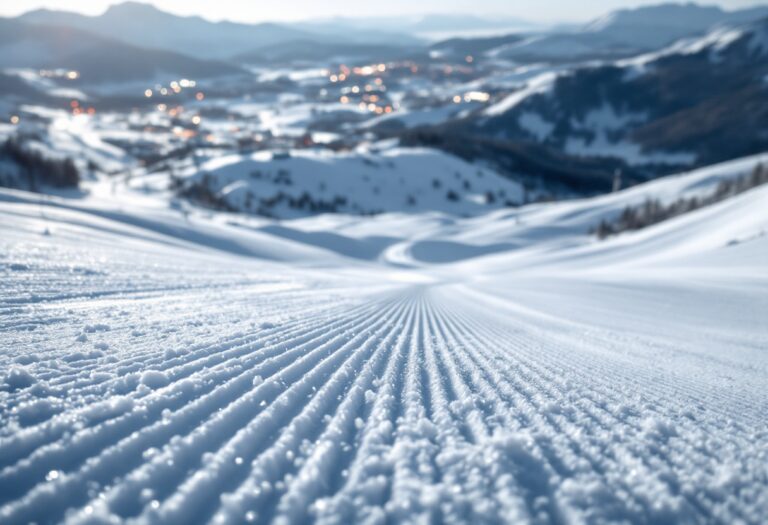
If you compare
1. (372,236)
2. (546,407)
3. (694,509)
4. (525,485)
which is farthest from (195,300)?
(372,236)

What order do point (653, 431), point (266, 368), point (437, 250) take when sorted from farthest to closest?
1. point (437, 250)
2. point (266, 368)
3. point (653, 431)

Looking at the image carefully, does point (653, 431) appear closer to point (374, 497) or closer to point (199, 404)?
point (374, 497)

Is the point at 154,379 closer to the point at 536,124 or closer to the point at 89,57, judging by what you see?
the point at 536,124

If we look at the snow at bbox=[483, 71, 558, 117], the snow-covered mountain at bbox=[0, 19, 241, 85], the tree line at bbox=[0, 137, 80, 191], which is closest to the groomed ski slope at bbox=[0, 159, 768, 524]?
the tree line at bbox=[0, 137, 80, 191]

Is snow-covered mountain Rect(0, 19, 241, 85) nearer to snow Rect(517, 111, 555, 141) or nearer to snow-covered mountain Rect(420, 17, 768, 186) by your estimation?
snow-covered mountain Rect(420, 17, 768, 186)

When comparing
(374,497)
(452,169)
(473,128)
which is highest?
(473,128)

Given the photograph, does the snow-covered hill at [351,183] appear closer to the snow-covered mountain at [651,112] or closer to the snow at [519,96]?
the snow-covered mountain at [651,112]

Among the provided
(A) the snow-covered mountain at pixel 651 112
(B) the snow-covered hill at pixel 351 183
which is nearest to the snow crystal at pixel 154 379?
(B) the snow-covered hill at pixel 351 183

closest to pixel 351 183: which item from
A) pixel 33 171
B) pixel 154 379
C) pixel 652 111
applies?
pixel 33 171

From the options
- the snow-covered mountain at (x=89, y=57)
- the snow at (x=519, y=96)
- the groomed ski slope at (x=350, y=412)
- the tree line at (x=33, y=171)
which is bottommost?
the groomed ski slope at (x=350, y=412)
